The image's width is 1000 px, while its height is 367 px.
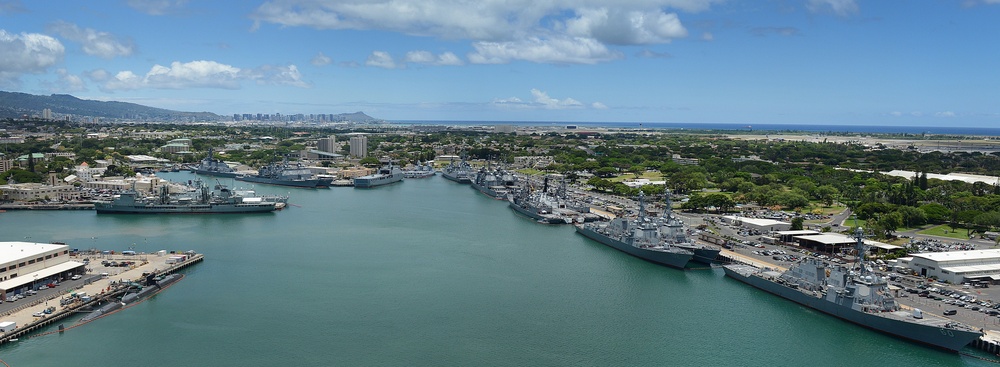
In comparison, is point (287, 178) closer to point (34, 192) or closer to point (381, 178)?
point (381, 178)

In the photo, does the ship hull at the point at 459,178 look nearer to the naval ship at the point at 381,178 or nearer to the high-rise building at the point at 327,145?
the naval ship at the point at 381,178

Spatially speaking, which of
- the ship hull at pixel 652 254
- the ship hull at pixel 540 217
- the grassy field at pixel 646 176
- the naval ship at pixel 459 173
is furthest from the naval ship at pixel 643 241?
the naval ship at pixel 459 173

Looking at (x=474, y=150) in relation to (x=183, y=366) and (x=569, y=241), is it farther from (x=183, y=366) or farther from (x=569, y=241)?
(x=183, y=366)

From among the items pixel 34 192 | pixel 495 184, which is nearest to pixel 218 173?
pixel 34 192

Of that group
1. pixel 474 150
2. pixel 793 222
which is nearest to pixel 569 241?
pixel 793 222

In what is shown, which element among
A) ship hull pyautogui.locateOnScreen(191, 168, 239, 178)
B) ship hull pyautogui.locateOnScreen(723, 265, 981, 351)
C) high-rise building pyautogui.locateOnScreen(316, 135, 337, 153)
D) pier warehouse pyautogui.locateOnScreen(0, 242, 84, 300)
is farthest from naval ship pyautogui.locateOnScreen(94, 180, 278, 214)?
high-rise building pyautogui.locateOnScreen(316, 135, 337, 153)

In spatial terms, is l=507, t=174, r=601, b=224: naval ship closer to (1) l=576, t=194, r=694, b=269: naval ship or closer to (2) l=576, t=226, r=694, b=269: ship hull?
(1) l=576, t=194, r=694, b=269: naval ship
